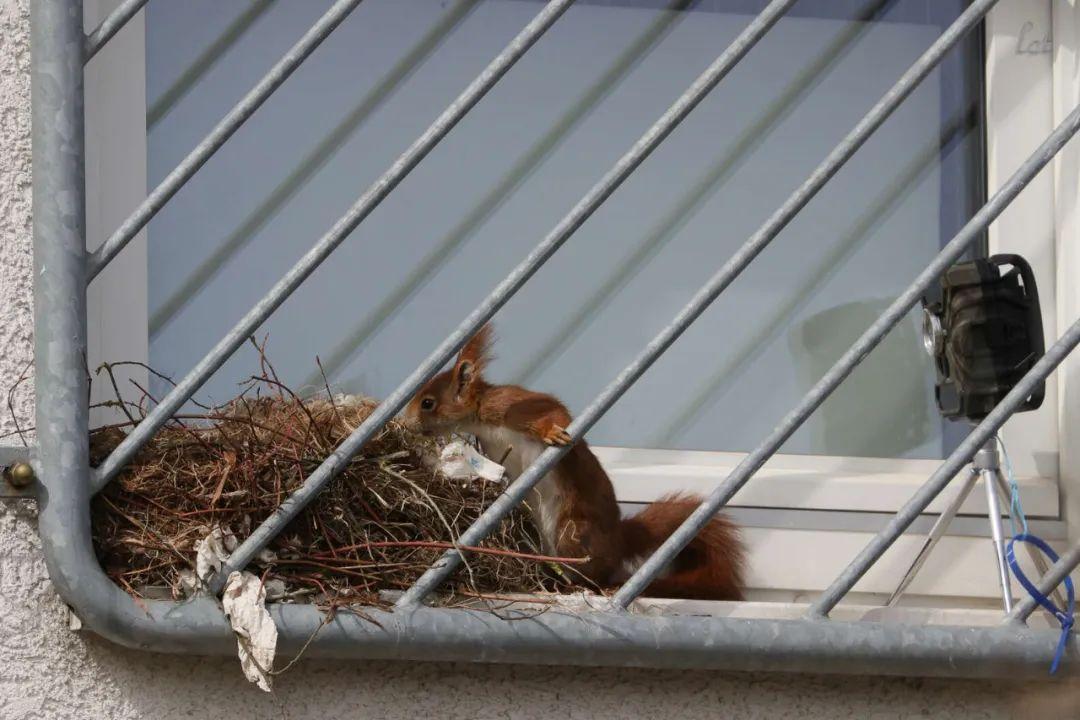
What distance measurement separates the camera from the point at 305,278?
8.10 ft

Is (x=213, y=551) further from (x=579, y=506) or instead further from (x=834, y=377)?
(x=834, y=377)

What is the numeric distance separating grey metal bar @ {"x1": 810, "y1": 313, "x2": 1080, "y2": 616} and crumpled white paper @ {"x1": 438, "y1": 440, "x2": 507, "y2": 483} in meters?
Answer: 0.65

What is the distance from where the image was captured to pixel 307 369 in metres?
3.33

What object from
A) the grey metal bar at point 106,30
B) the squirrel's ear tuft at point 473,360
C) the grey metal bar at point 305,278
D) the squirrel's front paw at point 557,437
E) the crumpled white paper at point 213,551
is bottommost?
the crumpled white paper at point 213,551

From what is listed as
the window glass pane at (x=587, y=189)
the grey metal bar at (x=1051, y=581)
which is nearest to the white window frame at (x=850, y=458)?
the window glass pane at (x=587, y=189)

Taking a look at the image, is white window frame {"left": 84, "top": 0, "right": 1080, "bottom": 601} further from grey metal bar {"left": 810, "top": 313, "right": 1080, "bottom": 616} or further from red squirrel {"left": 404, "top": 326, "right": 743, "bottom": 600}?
grey metal bar {"left": 810, "top": 313, "right": 1080, "bottom": 616}

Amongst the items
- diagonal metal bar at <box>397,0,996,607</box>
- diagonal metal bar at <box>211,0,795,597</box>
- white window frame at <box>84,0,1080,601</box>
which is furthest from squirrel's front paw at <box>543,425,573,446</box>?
white window frame at <box>84,0,1080,601</box>

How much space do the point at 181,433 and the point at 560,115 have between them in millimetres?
1242

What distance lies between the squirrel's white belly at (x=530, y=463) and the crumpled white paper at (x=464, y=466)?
0.08 metres

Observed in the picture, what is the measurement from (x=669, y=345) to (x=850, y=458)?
38.5 inches

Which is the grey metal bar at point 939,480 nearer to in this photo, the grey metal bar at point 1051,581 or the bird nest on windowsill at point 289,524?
the grey metal bar at point 1051,581

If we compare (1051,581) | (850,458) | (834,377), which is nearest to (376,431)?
(834,377)

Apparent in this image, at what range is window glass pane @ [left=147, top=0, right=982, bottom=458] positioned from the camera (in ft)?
11.0

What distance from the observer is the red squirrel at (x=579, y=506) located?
2895 mm
